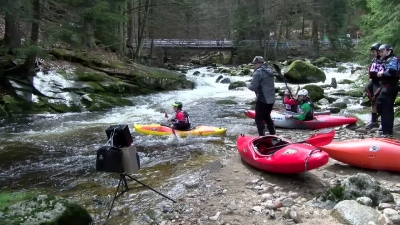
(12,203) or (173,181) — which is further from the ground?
(12,203)

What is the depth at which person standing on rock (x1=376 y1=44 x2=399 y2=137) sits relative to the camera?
6.85m

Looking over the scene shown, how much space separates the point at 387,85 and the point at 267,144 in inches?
103

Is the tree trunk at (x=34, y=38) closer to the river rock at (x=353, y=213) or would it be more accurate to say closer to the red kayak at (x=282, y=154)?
the red kayak at (x=282, y=154)

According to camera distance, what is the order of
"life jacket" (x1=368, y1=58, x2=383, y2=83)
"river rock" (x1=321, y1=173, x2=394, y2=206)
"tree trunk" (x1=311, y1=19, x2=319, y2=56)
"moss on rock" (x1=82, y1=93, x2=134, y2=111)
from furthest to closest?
"tree trunk" (x1=311, y1=19, x2=319, y2=56), "moss on rock" (x1=82, y1=93, x2=134, y2=111), "life jacket" (x1=368, y1=58, x2=383, y2=83), "river rock" (x1=321, y1=173, x2=394, y2=206)

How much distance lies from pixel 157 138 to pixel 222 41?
3223cm

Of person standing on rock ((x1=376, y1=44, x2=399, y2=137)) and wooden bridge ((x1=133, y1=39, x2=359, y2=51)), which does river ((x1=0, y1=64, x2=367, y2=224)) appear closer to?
person standing on rock ((x1=376, y1=44, x2=399, y2=137))

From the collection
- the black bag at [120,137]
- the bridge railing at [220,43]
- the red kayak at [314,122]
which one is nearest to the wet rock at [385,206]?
the black bag at [120,137]

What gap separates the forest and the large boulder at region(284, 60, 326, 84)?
13.3 ft

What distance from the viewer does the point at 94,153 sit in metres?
7.89

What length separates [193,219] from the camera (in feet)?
14.2

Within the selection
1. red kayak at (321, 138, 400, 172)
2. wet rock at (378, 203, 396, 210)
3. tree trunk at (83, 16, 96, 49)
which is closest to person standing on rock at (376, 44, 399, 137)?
red kayak at (321, 138, 400, 172)

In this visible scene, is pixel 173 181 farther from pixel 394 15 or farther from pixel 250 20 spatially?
pixel 250 20

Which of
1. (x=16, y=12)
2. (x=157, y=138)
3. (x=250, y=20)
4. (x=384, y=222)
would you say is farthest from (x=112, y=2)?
(x=250, y=20)

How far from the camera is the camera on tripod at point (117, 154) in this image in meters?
4.05
